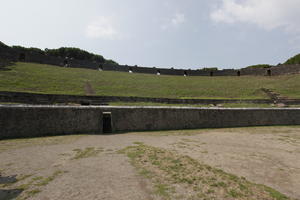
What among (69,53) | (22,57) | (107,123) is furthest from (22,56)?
(69,53)

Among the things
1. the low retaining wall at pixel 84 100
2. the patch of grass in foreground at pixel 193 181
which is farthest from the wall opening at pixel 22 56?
the patch of grass in foreground at pixel 193 181

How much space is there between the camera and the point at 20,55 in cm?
2928

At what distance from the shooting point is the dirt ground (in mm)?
3166

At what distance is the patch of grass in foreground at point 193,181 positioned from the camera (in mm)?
3100

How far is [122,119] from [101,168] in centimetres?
557

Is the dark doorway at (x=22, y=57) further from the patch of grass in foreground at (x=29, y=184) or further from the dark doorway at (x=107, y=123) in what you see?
the patch of grass in foreground at (x=29, y=184)

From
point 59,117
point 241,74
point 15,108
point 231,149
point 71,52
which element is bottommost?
point 231,149

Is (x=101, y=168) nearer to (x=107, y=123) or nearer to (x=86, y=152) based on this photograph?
(x=86, y=152)

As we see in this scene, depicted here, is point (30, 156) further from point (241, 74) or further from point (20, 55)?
point (241, 74)

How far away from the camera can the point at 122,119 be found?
9.79 metres

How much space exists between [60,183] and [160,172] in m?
2.15

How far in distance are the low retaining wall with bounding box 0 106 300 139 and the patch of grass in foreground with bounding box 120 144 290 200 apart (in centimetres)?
492

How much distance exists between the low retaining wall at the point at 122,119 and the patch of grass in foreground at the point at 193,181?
4924mm

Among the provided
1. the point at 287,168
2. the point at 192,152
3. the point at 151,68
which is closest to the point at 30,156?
the point at 192,152
